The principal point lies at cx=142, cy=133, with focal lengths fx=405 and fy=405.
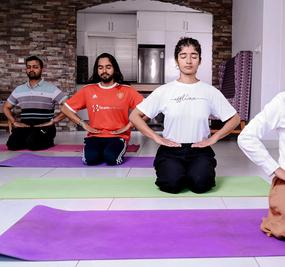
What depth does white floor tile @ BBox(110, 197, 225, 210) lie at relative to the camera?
87.5 inches

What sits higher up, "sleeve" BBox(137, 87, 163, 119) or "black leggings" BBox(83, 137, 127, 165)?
"sleeve" BBox(137, 87, 163, 119)

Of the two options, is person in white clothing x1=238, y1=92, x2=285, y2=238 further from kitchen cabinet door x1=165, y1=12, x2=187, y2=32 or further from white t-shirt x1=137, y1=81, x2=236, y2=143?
kitchen cabinet door x1=165, y1=12, x2=187, y2=32

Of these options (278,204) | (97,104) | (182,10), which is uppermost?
(182,10)

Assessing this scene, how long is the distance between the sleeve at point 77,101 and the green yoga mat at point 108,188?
1.03m

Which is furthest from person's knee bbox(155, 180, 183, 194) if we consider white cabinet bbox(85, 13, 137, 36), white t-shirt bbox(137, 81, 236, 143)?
white cabinet bbox(85, 13, 137, 36)

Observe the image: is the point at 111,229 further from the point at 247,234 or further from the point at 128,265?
the point at 247,234

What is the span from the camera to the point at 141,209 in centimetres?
216

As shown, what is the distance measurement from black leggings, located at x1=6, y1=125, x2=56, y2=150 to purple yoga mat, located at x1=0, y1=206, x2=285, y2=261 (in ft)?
9.28

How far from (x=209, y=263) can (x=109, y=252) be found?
1.21 ft

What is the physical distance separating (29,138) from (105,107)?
4.59 feet

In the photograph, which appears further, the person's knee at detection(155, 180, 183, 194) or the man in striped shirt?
the man in striped shirt

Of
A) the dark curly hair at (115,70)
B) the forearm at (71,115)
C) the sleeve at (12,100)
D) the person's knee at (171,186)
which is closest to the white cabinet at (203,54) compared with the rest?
the sleeve at (12,100)

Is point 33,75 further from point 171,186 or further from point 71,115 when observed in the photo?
point 171,186

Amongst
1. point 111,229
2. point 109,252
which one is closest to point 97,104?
point 111,229
